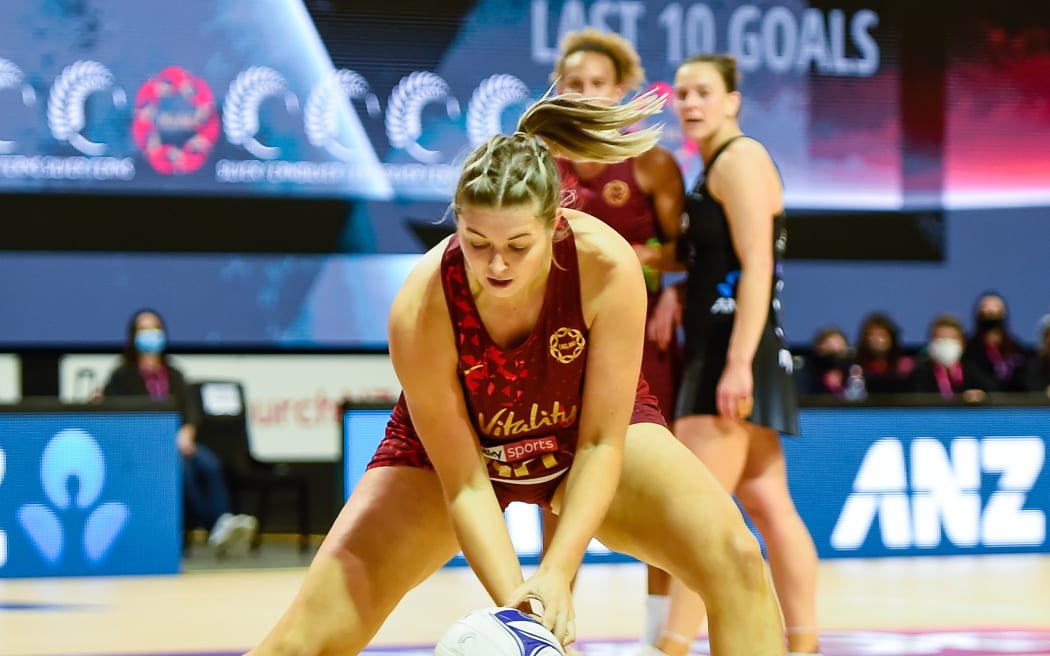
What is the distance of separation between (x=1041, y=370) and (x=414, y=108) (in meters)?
4.29

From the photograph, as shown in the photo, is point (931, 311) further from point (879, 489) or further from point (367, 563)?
point (367, 563)

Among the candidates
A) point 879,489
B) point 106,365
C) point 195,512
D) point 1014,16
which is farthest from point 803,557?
point 1014,16

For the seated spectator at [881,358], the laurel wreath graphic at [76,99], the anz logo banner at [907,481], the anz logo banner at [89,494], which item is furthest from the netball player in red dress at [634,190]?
the laurel wreath graphic at [76,99]

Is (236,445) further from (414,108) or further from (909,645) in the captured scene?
(909,645)

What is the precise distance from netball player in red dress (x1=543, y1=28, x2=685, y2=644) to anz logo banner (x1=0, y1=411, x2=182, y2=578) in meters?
3.60

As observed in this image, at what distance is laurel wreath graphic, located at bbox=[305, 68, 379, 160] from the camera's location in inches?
372

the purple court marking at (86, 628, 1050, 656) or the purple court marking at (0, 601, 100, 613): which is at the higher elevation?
the purple court marking at (86, 628, 1050, 656)

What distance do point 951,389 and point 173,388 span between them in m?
4.55

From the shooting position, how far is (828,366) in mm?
9078

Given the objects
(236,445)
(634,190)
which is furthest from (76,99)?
(634,190)

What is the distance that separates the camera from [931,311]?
10344 mm

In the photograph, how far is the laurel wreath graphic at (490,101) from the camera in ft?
31.7

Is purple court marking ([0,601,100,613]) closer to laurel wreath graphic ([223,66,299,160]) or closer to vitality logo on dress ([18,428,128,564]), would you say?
vitality logo on dress ([18,428,128,564])

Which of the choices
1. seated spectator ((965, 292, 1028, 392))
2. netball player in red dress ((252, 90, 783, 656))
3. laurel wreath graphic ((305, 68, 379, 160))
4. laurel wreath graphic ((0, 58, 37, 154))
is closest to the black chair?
laurel wreath graphic ((305, 68, 379, 160))
